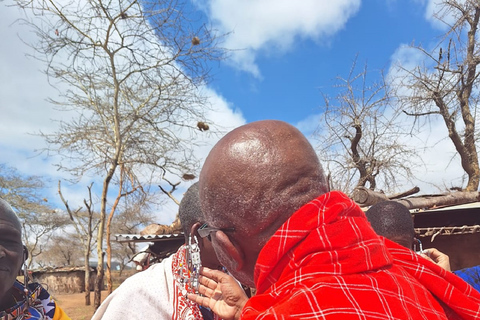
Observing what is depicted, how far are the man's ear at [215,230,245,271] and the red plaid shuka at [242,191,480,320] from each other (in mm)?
96

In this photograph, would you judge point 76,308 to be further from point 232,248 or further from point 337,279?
point 337,279

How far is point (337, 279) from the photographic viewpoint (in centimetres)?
86

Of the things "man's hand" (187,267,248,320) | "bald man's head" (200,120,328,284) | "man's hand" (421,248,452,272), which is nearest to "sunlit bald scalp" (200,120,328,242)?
"bald man's head" (200,120,328,284)

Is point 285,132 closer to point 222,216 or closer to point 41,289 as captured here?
point 222,216

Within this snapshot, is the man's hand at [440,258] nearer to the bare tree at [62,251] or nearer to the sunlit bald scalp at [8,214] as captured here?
the sunlit bald scalp at [8,214]

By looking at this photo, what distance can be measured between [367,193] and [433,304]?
20.3ft

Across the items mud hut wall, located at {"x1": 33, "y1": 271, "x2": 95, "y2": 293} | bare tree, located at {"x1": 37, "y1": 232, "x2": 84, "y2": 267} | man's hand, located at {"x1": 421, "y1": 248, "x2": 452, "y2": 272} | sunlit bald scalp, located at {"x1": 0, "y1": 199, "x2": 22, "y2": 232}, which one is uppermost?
Result: bare tree, located at {"x1": 37, "y1": 232, "x2": 84, "y2": 267}

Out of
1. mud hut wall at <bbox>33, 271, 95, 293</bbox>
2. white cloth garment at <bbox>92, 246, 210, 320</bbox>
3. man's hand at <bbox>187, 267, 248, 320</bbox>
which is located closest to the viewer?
man's hand at <bbox>187, 267, 248, 320</bbox>

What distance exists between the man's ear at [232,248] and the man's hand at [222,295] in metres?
0.34

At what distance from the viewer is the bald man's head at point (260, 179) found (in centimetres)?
101

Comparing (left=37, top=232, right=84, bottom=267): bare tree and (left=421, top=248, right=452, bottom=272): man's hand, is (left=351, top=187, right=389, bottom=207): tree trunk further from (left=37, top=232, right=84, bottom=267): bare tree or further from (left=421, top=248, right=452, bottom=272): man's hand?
(left=37, top=232, right=84, bottom=267): bare tree

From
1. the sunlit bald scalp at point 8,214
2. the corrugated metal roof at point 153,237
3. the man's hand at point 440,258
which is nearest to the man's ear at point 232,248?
the sunlit bald scalp at point 8,214

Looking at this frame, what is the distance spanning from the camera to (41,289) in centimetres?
227

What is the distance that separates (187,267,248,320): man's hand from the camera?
1.39 m
